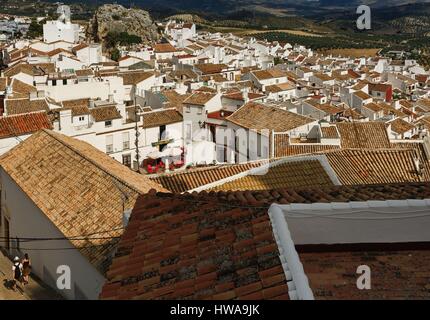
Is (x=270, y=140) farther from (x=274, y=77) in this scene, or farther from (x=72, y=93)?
(x=274, y=77)

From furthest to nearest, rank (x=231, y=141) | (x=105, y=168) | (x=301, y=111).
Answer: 1. (x=301, y=111)
2. (x=231, y=141)
3. (x=105, y=168)

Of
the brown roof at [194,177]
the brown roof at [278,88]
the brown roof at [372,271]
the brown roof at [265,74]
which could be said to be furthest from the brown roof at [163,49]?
the brown roof at [372,271]

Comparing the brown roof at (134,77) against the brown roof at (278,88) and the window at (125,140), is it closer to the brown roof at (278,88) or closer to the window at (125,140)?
the brown roof at (278,88)

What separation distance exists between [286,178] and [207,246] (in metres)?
8.03

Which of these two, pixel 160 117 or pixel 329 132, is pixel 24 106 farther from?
pixel 329 132

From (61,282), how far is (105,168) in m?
2.22

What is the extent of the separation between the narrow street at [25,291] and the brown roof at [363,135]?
1404cm

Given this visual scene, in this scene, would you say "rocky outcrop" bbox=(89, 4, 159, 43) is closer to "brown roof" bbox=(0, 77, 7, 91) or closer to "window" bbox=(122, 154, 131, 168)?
"brown roof" bbox=(0, 77, 7, 91)

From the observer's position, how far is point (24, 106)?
2434 cm

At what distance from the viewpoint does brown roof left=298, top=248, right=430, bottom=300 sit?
396 centimetres

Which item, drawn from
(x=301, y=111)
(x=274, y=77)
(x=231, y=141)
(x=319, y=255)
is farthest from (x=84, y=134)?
(x=274, y=77)

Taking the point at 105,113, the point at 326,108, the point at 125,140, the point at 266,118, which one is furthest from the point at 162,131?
the point at 326,108

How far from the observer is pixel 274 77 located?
48188 millimetres

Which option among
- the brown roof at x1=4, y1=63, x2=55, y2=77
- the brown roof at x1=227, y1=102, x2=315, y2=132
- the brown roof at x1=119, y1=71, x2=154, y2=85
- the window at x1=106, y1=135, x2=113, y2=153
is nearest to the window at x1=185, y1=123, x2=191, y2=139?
the brown roof at x1=227, y1=102, x2=315, y2=132
